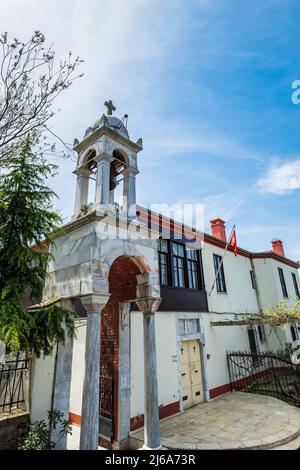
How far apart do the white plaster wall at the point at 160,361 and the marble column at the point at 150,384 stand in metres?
1.77

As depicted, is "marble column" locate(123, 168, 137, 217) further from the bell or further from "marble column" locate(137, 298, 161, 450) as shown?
"marble column" locate(137, 298, 161, 450)

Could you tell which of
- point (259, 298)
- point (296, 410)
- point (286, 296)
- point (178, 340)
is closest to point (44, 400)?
point (178, 340)

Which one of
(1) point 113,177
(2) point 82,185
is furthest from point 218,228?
(2) point 82,185

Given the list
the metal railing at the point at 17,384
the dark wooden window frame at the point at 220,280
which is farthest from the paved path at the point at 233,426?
the dark wooden window frame at the point at 220,280

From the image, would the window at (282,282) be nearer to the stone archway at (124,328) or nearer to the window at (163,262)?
the window at (163,262)

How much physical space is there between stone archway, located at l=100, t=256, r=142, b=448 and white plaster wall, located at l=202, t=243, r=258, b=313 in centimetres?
530

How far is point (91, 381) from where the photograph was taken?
164 inches

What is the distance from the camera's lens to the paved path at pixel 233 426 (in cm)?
586

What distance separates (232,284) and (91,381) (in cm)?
1044

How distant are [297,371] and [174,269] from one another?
6.09 m

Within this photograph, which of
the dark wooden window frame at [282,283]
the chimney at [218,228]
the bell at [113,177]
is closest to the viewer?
the bell at [113,177]

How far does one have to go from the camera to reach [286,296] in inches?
642

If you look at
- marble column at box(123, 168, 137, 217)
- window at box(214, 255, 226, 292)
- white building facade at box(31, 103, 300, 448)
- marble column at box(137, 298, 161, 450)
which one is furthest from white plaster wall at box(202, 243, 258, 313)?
marble column at box(123, 168, 137, 217)
